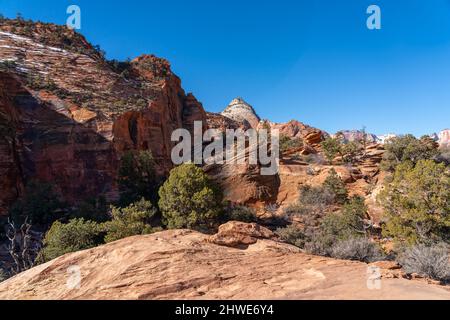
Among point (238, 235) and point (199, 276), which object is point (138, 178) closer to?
point (238, 235)

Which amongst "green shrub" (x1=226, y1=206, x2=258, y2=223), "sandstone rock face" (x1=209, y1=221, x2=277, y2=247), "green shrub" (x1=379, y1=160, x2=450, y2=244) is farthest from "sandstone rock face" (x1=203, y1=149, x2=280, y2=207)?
"sandstone rock face" (x1=209, y1=221, x2=277, y2=247)

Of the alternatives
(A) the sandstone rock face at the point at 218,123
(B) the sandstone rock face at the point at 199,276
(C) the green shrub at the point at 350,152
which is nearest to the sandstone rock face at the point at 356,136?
(C) the green shrub at the point at 350,152

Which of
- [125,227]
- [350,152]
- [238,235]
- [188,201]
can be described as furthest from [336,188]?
[238,235]

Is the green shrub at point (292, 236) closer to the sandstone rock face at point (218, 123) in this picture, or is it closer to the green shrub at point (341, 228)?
the green shrub at point (341, 228)

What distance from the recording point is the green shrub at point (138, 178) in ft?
74.1

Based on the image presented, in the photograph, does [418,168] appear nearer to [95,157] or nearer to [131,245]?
[131,245]

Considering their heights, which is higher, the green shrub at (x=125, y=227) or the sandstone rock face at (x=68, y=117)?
the sandstone rock face at (x=68, y=117)

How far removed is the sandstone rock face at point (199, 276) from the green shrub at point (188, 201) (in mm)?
9844

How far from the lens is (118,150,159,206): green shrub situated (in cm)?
2258

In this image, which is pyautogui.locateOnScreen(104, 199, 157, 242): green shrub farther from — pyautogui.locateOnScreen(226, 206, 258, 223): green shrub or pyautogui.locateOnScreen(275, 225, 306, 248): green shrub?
pyautogui.locateOnScreen(275, 225, 306, 248): green shrub

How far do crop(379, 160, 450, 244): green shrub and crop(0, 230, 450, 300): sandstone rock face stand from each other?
872cm

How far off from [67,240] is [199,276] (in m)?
10.5
